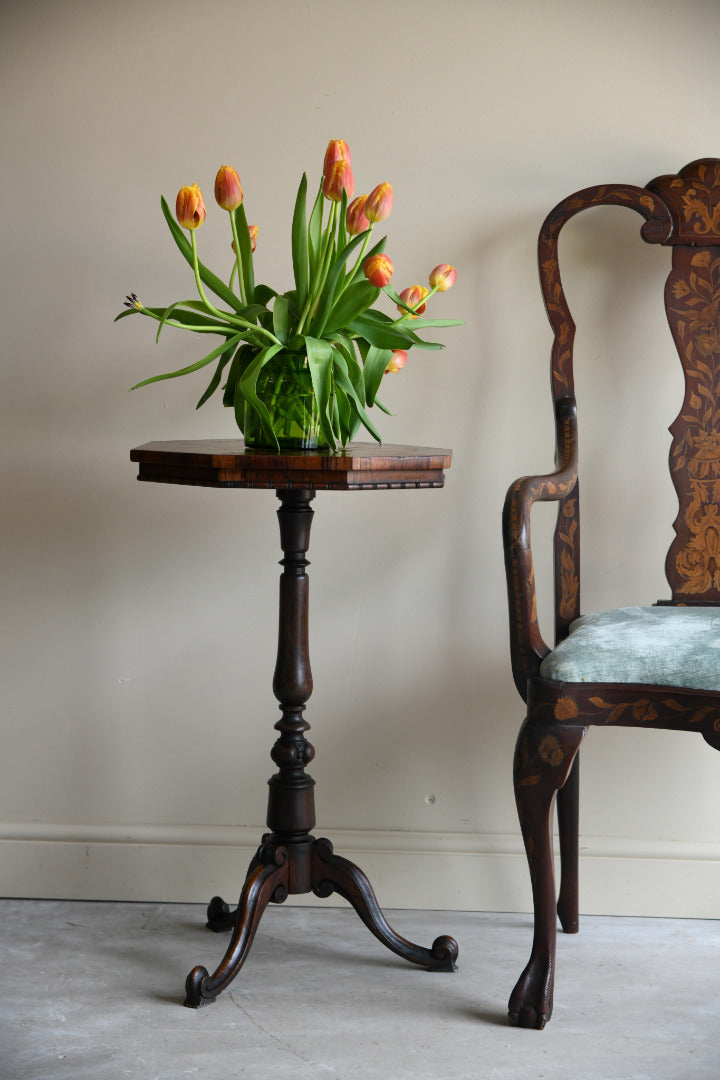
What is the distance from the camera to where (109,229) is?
75.5 inches

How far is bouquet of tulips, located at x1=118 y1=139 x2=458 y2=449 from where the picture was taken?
143cm

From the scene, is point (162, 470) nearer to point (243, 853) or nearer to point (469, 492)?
point (469, 492)

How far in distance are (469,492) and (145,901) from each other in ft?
3.22

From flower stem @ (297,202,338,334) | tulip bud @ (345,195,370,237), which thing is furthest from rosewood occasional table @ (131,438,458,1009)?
tulip bud @ (345,195,370,237)

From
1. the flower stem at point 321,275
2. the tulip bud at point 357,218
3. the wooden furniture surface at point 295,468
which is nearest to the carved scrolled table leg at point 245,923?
the wooden furniture surface at point 295,468

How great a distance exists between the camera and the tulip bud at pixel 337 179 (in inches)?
56.5

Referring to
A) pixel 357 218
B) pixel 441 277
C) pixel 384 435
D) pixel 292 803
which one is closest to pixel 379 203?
pixel 357 218

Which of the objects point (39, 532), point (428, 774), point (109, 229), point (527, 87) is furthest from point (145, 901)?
point (527, 87)

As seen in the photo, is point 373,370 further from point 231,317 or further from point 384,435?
point 384,435

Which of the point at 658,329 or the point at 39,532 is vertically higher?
the point at 658,329

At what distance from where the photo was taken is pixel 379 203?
1.42 metres

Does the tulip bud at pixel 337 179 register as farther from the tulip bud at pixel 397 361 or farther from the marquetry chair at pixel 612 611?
the marquetry chair at pixel 612 611

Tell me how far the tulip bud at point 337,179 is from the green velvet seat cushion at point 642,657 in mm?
716

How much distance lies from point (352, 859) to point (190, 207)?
3.94 feet
